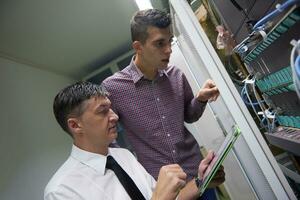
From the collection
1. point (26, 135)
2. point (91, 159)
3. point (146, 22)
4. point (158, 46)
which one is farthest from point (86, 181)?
point (26, 135)

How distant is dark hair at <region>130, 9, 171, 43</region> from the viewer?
4.92 feet

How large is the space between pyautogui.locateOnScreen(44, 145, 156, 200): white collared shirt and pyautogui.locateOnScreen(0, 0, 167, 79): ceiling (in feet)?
6.88

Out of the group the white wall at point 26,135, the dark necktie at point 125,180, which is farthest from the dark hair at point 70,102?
the white wall at point 26,135

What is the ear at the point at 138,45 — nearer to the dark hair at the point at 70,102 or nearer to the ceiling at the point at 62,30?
the dark hair at the point at 70,102

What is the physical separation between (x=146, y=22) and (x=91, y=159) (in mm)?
795

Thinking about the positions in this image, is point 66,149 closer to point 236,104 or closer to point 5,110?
point 5,110

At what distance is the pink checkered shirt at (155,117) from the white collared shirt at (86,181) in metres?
0.25

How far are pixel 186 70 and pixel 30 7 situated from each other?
169 cm

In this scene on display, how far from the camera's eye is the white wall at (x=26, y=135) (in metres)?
2.85

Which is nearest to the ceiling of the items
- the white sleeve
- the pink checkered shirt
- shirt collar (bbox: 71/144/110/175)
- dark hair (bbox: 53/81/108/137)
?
the pink checkered shirt

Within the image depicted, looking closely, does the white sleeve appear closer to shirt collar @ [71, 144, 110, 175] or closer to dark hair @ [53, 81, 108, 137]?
shirt collar @ [71, 144, 110, 175]

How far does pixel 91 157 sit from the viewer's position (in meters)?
1.17

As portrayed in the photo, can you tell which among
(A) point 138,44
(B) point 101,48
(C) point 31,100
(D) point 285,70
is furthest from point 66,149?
(D) point 285,70

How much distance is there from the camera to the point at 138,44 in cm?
156
